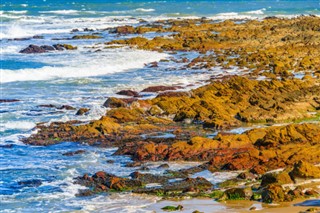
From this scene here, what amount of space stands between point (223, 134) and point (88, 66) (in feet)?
58.9

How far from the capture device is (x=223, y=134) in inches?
765

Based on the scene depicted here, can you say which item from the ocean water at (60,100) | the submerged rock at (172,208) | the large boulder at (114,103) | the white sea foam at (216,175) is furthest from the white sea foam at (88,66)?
the submerged rock at (172,208)

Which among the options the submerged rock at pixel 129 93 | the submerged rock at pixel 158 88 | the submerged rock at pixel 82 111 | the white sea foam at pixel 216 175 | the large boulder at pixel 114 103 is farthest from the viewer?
the submerged rock at pixel 158 88

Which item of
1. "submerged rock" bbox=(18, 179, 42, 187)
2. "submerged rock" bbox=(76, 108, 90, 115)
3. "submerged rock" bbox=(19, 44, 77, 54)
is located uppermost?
"submerged rock" bbox=(19, 44, 77, 54)

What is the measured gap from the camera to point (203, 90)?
25.5m

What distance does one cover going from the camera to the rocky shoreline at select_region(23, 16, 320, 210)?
47.1ft

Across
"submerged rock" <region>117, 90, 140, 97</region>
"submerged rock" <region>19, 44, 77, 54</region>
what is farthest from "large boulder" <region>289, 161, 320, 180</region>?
"submerged rock" <region>19, 44, 77, 54</region>

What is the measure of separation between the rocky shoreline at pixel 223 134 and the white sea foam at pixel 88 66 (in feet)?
13.5

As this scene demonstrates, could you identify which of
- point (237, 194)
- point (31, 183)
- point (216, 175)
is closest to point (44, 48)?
point (31, 183)

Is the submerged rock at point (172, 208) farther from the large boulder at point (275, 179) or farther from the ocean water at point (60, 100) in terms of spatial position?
the large boulder at point (275, 179)

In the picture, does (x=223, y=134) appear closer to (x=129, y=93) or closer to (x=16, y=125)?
(x=16, y=125)

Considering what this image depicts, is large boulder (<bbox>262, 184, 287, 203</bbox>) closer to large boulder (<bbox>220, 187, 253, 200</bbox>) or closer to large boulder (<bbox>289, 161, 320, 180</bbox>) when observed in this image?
large boulder (<bbox>220, 187, 253, 200</bbox>)

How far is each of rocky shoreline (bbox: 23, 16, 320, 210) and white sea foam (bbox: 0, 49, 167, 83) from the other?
162 inches

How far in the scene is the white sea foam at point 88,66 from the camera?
1315 inches
